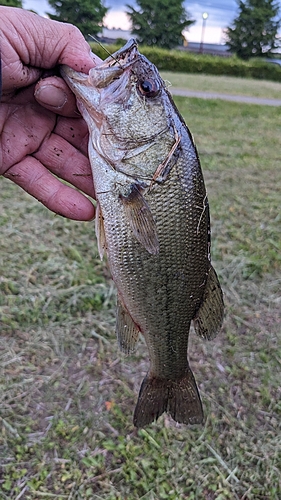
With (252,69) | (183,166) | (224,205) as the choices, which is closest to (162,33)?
(252,69)

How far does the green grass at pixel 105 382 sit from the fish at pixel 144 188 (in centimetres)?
99

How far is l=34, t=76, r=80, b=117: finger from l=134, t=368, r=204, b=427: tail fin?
1.18m

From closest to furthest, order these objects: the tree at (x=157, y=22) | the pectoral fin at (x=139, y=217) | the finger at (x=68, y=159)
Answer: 1. the pectoral fin at (x=139, y=217)
2. the finger at (x=68, y=159)
3. the tree at (x=157, y=22)

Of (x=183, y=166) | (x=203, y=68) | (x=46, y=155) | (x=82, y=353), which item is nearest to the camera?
(x=183, y=166)

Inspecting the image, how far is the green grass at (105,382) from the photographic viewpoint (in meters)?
2.30

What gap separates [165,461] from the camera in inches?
93.0

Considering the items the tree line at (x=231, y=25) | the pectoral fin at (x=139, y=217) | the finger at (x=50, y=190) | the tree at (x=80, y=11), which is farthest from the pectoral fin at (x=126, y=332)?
the tree line at (x=231, y=25)

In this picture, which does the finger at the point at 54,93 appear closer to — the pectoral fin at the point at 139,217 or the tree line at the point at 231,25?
the pectoral fin at the point at 139,217

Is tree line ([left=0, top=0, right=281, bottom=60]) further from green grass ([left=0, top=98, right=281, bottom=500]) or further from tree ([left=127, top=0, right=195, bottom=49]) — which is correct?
green grass ([left=0, top=98, right=281, bottom=500])

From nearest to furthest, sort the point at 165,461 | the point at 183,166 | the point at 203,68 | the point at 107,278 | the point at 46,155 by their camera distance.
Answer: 1. the point at 183,166
2. the point at 46,155
3. the point at 165,461
4. the point at 107,278
5. the point at 203,68

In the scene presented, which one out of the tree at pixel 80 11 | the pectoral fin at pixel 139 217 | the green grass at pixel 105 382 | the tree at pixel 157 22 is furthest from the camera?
the tree at pixel 157 22

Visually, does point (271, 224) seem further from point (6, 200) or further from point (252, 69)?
point (252, 69)

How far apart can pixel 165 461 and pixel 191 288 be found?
1.09m

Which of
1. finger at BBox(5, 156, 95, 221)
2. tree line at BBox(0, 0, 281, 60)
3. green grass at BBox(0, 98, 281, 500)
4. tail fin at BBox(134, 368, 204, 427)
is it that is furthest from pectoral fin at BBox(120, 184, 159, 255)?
tree line at BBox(0, 0, 281, 60)
